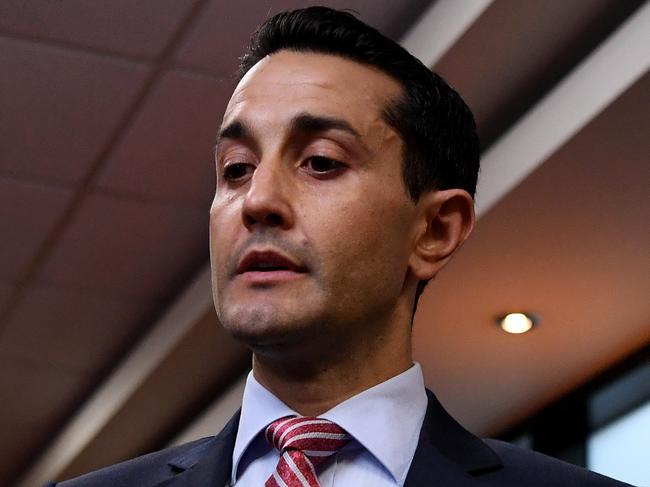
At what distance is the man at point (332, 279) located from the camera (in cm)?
114

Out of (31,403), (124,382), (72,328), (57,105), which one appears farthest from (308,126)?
(31,403)

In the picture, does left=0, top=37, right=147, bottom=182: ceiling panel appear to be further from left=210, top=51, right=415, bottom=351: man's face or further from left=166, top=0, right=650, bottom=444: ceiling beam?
left=210, top=51, right=415, bottom=351: man's face

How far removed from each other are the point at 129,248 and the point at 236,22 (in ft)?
3.33

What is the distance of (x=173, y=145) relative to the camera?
3.05m

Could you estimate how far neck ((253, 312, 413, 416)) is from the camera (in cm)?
117

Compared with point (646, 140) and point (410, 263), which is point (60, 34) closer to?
point (646, 140)

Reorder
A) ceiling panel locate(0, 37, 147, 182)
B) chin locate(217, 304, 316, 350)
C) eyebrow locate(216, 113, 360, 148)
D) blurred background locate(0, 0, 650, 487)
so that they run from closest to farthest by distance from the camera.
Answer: chin locate(217, 304, 316, 350)
eyebrow locate(216, 113, 360, 148)
blurred background locate(0, 0, 650, 487)
ceiling panel locate(0, 37, 147, 182)

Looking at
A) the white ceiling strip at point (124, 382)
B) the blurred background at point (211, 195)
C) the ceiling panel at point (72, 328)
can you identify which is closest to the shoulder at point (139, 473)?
the blurred background at point (211, 195)

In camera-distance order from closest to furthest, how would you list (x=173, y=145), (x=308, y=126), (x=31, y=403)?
(x=308, y=126) < (x=173, y=145) < (x=31, y=403)

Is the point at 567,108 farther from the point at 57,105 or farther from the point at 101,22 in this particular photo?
the point at 57,105

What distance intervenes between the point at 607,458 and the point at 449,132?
219cm

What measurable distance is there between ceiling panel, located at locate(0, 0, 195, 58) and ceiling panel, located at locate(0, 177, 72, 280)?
0.60 m

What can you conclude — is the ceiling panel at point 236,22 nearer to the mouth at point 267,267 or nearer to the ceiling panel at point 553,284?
the ceiling panel at point 553,284

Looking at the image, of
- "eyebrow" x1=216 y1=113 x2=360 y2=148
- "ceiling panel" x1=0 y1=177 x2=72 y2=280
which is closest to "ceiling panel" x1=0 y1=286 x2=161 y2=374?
"ceiling panel" x1=0 y1=177 x2=72 y2=280
